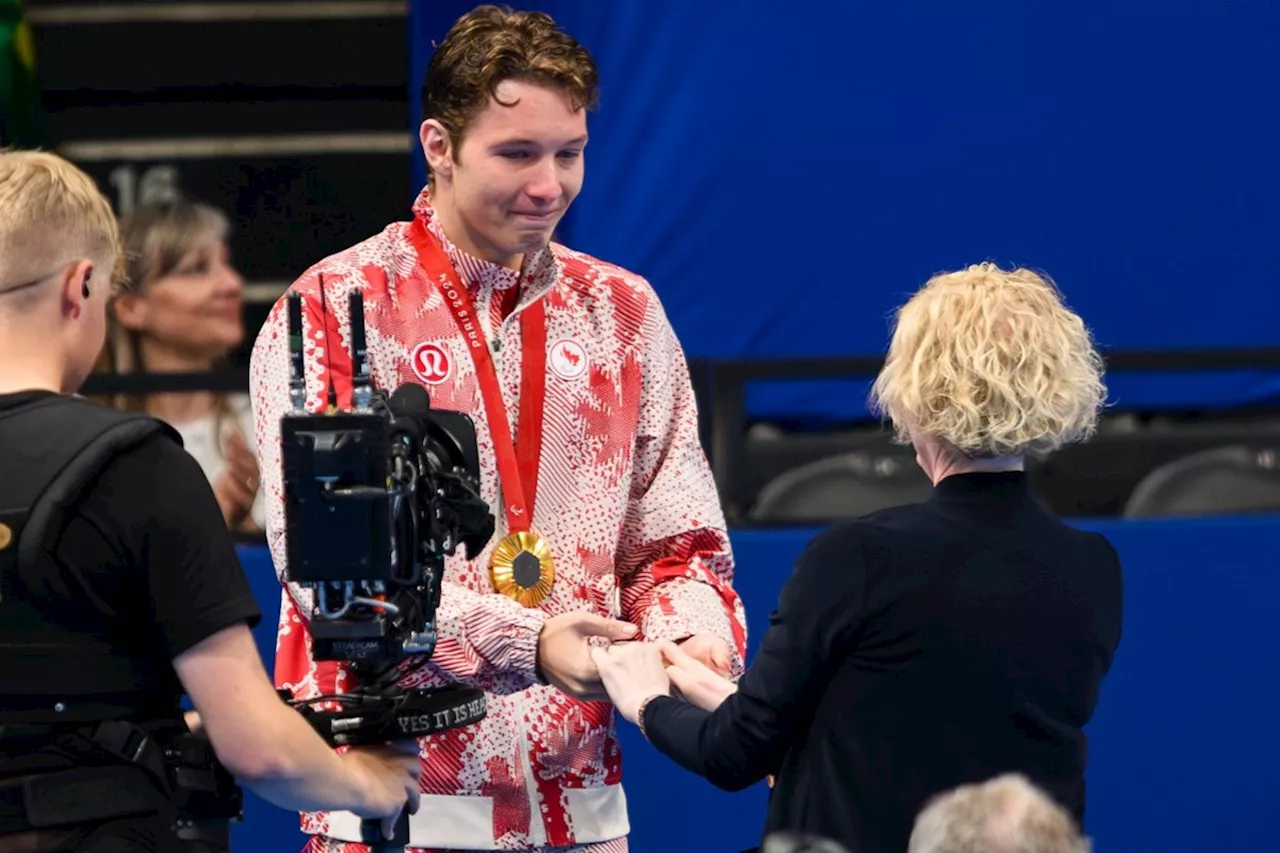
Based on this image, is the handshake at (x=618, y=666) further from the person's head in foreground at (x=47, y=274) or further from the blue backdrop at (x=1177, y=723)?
the blue backdrop at (x=1177, y=723)

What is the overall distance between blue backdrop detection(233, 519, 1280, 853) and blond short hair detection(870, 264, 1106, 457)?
178 cm

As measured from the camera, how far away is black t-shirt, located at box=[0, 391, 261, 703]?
6.19 feet

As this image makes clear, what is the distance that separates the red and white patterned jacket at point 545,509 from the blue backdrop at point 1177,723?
145 cm

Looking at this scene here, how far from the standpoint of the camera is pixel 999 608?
2117 millimetres

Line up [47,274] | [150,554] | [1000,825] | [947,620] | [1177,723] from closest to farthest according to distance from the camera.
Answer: [1000,825] → [150,554] → [47,274] → [947,620] → [1177,723]

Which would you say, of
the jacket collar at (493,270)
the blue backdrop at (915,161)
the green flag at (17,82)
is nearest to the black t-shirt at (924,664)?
the jacket collar at (493,270)

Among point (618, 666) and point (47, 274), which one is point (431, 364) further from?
point (47, 274)

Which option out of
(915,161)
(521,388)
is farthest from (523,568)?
(915,161)

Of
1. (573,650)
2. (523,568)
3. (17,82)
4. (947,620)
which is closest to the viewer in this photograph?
(947,620)

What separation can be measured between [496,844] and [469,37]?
Result: 0.99 m

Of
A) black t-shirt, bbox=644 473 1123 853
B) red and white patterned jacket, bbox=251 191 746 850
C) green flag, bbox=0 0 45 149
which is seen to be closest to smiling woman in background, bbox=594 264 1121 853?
black t-shirt, bbox=644 473 1123 853

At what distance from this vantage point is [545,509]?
2.46 metres

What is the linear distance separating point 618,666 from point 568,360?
1.31 ft

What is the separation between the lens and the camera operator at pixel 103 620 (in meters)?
1.89
